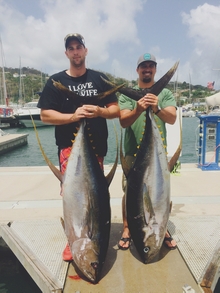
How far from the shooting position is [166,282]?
216cm

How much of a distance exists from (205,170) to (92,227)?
416 cm

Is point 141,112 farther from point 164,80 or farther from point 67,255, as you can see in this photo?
point 67,255

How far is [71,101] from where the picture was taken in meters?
2.38

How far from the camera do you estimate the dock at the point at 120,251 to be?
7.07 ft

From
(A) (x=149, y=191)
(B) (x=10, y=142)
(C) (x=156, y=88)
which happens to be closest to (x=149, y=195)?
(A) (x=149, y=191)

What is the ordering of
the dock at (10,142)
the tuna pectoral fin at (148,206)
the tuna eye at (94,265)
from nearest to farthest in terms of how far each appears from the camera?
1. the tuna eye at (94,265)
2. the tuna pectoral fin at (148,206)
3. the dock at (10,142)

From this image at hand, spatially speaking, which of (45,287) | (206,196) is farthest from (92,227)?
(206,196)

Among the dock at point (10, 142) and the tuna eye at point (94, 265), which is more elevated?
the tuna eye at point (94, 265)

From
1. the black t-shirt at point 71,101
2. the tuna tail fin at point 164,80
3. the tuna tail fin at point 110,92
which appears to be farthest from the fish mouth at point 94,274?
the tuna tail fin at point 164,80

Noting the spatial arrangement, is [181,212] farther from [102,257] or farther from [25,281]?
[25,281]

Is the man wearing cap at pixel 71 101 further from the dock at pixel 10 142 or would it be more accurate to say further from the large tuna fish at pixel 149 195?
the dock at pixel 10 142

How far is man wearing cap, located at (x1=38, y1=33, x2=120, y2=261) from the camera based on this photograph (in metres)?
2.32

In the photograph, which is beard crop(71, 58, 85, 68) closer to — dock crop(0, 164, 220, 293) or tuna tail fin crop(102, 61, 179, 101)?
tuna tail fin crop(102, 61, 179, 101)

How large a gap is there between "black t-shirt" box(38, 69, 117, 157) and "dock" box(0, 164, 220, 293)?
40.4 inches
